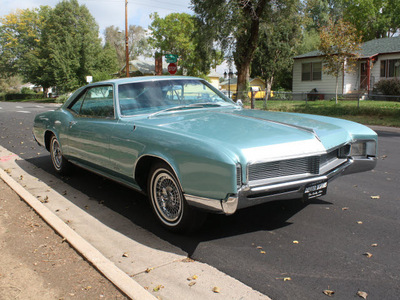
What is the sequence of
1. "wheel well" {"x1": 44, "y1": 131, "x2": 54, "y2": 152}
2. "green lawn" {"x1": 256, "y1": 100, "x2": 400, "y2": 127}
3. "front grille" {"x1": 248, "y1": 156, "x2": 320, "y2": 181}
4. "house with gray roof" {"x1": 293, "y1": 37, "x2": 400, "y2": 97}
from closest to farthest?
1. "front grille" {"x1": 248, "y1": 156, "x2": 320, "y2": 181}
2. "wheel well" {"x1": 44, "y1": 131, "x2": 54, "y2": 152}
3. "green lawn" {"x1": 256, "y1": 100, "x2": 400, "y2": 127}
4. "house with gray roof" {"x1": 293, "y1": 37, "x2": 400, "y2": 97}

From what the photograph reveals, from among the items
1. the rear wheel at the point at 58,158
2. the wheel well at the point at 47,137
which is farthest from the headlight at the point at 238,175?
the wheel well at the point at 47,137

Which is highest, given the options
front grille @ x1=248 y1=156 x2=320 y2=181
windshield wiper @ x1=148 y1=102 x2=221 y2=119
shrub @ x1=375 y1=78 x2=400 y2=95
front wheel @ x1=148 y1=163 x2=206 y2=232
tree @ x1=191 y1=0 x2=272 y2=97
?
tree @ x1=191 y1=0 x2=272 y2=97

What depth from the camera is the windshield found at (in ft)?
15.1

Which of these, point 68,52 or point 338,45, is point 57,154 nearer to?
point 338,45

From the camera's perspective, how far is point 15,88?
108250 millimetres

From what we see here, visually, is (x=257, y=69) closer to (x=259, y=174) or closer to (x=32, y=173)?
(x=32, y=173)

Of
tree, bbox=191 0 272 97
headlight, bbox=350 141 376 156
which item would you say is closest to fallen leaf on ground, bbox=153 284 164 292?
headlight, bbox=350 141 376 156

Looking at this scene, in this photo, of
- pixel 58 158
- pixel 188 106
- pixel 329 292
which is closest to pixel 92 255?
pixel 329 292

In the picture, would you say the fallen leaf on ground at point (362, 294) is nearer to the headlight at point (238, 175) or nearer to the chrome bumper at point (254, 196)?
the chrome bumper at point (254, 196)

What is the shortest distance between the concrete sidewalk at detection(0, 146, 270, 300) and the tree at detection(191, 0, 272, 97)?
1924 centimetres

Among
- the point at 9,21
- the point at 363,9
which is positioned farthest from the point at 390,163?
the point at 9,21

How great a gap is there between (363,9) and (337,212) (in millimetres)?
50805

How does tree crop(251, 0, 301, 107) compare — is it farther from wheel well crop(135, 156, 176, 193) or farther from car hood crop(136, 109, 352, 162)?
wheel well crop(135, 156, 176, 193)

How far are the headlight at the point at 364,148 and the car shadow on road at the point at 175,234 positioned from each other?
758 millimetres
